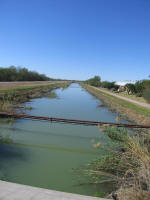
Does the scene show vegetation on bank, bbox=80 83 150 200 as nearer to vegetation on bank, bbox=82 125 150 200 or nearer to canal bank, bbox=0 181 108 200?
vegetation on bank, bbox=82 125 150 200

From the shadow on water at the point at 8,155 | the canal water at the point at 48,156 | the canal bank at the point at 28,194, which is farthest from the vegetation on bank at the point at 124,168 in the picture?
the shadow on water at the point at 8,155

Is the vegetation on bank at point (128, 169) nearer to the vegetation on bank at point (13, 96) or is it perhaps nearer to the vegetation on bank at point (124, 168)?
the vegetation on bank at point (124, 168)

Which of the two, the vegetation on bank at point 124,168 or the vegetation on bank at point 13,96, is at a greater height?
the vegetation on bank at point 13,96

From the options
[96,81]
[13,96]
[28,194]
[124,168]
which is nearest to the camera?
[28,194]

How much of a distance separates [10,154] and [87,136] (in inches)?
138

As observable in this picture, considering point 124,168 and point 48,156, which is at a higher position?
point 124,168

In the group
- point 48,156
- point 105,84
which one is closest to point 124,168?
point 48,156


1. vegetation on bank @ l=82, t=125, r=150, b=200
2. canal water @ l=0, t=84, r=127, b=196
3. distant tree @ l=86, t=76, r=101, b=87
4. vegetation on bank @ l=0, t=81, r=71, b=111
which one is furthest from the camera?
distant tree @ l=86, t=76, r=101, b=87

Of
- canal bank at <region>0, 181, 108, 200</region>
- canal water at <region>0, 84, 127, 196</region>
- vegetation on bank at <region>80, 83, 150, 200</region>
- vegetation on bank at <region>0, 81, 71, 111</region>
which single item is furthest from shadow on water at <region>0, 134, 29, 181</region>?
vegetation on bank at <region>0, 81, 71, 111</region>

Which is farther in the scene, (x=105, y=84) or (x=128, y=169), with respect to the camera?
(x=105, y=84)

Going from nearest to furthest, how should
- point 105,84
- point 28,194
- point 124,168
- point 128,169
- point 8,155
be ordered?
point 28,194, point 128,169, point 124,168, point 8,155, point 105,84

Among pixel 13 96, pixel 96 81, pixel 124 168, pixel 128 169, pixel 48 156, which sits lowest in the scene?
pixel 48 156

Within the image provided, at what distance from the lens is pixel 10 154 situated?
190 inches

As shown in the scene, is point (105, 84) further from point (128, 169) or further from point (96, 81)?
point (128, 169)
